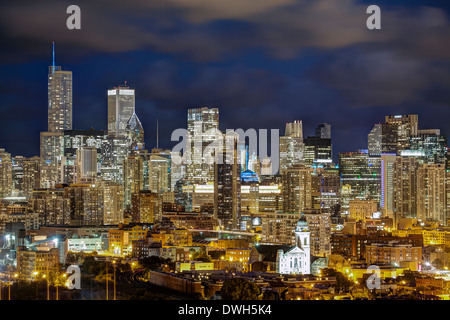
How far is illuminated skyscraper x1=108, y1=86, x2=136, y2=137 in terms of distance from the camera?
5244 cm

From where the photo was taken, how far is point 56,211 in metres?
36.6

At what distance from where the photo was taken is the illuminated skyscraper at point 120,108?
52.4 meters

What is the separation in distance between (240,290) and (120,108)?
3905cm

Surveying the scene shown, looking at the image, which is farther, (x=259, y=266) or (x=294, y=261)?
(x=294, y=261)

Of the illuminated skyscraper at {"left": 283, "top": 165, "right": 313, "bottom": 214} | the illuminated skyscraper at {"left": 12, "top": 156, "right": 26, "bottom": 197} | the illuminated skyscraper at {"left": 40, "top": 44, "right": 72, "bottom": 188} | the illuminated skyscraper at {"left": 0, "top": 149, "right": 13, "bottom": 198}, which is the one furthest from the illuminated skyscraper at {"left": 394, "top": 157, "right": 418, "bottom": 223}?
the illuminated skyscraper at {"left": 0, "top": 149, "right": 13, "bottom": 198}

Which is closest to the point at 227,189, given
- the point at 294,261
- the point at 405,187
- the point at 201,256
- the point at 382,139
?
the point at 201,256

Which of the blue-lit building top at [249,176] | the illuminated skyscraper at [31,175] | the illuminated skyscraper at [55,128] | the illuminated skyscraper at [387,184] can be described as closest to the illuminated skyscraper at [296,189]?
the illuminated skyscraper at [387,184]

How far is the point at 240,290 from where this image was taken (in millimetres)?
14742

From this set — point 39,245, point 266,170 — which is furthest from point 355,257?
point 266,170

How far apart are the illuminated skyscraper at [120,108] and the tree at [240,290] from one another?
37.6 metres

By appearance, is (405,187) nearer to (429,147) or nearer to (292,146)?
(429,147)

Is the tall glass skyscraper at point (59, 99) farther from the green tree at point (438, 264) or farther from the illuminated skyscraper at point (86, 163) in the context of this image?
the green tree at point (438, 264)
